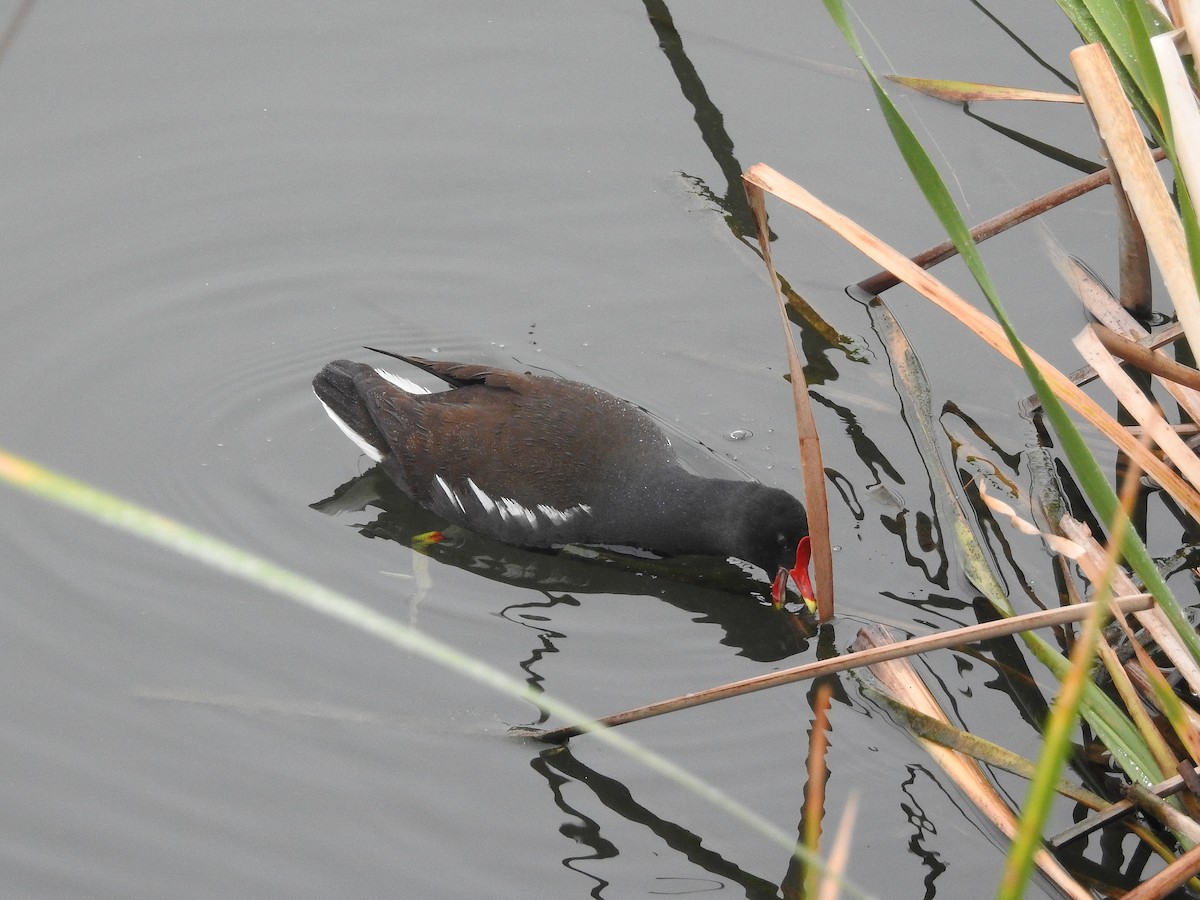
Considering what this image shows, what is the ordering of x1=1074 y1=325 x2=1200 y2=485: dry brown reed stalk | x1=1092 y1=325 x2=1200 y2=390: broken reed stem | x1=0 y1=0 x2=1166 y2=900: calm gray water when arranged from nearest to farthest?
x1=1074 y1=325 x2=1200 y2=485: dry brown reed stalk, x1=0 y1=0 x2=1166 y2=900: calm gray water, x1=1092 y1=325 x2=1200 y2=390: broken reed stem

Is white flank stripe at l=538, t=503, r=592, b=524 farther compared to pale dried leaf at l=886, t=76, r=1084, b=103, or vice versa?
pale dried leaf at l=886, t=76, r=1084, b=103

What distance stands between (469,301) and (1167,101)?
10.5ft

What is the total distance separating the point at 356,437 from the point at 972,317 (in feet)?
7.81

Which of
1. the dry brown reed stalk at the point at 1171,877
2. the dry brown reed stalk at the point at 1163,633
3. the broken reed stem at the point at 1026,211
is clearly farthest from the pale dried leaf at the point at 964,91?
the dry brown reed stalk at the point at 1171,877

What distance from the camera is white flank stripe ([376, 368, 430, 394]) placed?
4.99 meters

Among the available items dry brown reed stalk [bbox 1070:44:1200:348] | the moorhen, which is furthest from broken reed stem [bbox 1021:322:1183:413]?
the moorhen

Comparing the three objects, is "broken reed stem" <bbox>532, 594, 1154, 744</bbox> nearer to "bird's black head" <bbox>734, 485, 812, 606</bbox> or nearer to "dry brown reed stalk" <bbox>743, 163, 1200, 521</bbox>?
"dry brown reed stalk" <bbox>743, 163, 1200, 521</bbox>

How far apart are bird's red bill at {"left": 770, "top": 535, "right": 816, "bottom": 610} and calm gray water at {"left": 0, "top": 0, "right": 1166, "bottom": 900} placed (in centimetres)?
10

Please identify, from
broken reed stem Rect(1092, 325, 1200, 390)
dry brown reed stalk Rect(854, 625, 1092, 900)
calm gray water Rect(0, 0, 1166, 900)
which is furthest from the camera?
broken reed stem Rect(1092, 325, 1200, 390)

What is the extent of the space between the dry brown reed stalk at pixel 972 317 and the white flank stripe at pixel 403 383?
1.81 metres

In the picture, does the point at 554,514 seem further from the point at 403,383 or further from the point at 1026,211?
the point at 1026,211

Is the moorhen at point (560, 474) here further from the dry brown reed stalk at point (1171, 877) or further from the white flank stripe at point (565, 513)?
the dry brown reed stalk at point (1171, 877)

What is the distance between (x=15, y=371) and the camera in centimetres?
505

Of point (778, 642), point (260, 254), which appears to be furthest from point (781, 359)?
point (260, 254)
